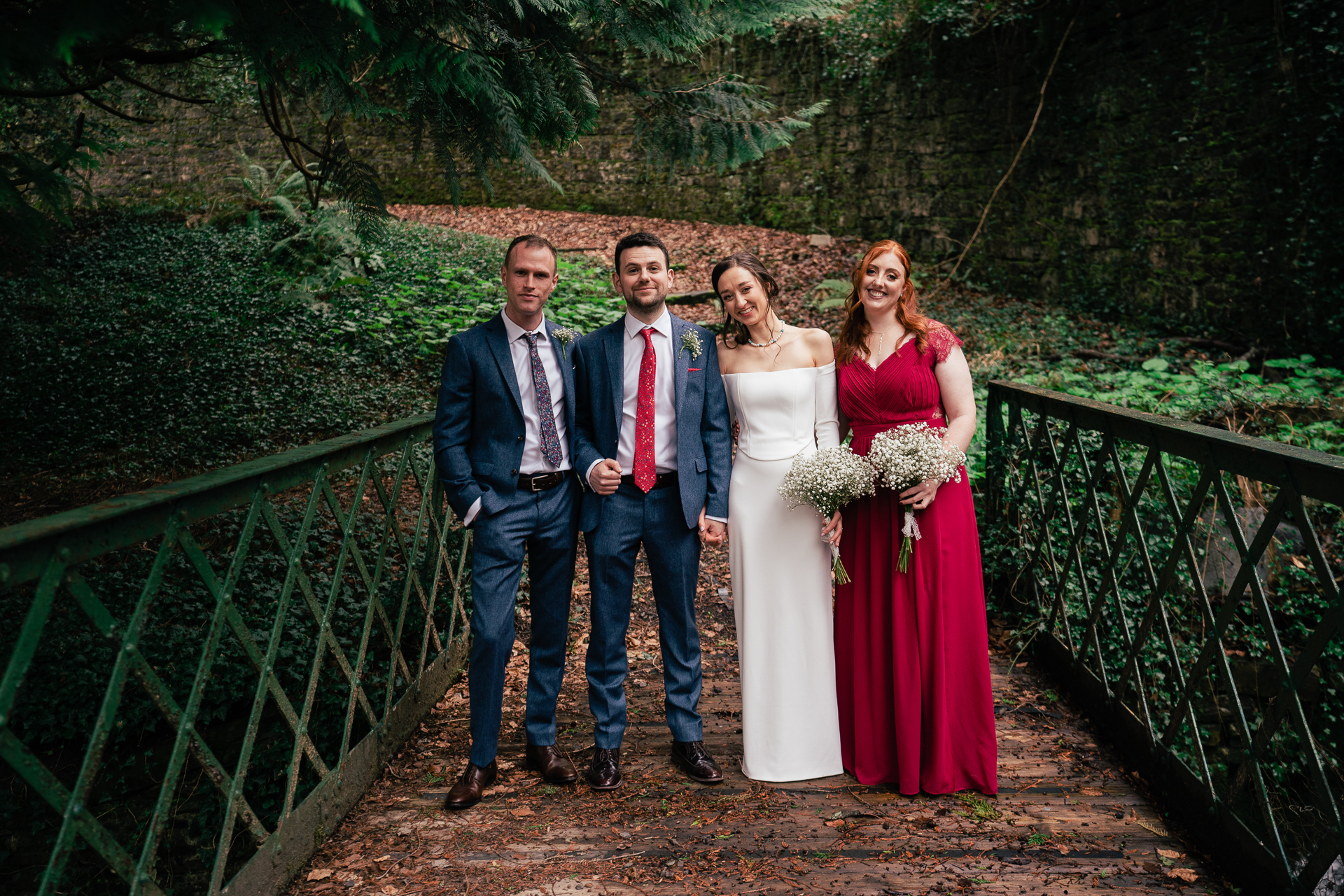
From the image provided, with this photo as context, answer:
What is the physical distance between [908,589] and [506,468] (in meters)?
1.59

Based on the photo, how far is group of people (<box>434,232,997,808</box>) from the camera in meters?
2.81

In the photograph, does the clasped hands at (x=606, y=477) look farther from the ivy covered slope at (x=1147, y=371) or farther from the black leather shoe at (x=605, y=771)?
the ivy covered slope at (x=1147, y=371)

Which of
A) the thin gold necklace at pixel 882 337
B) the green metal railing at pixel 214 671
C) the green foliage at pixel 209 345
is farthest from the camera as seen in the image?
the green foliage at pixel 209 345

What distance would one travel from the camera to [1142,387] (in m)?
6.59

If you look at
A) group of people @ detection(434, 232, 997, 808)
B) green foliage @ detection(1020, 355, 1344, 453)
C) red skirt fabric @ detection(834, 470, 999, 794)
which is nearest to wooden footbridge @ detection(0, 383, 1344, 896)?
red skirt fabric @ detection(834, 470, 999, 794)

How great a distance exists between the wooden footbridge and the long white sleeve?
1.12 metres

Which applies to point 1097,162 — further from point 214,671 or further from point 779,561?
point 214,671

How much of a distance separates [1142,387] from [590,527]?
5824mm

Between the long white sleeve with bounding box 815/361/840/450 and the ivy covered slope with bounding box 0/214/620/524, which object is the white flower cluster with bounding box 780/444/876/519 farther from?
the ivy covered slope with bounding box 0/214/620/524

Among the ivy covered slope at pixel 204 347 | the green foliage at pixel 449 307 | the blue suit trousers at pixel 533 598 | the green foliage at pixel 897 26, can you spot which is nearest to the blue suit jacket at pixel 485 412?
the blue suit trousers at pixel 533 598

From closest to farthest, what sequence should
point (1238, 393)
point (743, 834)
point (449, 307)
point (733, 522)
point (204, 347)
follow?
point (743, 834), point (733, 522), point (1238, 393), point (204, 347), point (449, 307)

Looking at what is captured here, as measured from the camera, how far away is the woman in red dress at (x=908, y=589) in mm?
2795

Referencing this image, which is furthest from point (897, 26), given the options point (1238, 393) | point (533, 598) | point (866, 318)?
point (533, 598)

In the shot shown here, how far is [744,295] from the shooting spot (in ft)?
9.62
